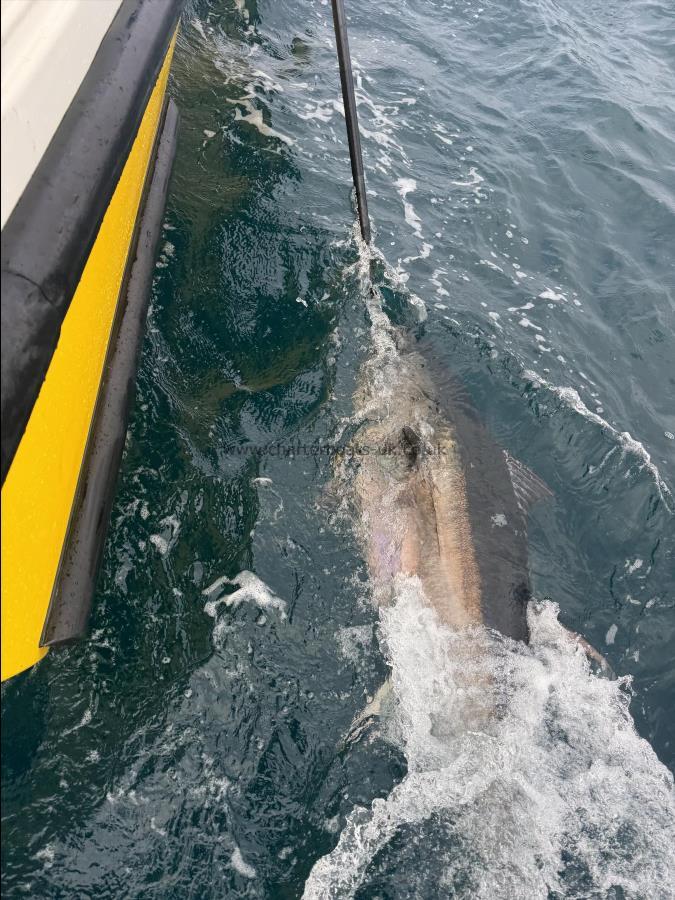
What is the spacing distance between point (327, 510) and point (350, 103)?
3.03m

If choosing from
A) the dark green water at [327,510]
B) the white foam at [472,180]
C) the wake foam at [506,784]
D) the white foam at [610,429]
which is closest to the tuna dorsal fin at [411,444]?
the dark green water at [327,510]

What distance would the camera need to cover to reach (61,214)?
245 cm

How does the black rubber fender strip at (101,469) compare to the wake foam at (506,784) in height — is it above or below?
above

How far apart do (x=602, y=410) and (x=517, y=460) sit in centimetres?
105

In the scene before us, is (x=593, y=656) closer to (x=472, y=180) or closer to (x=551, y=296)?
(x=551, y=296)

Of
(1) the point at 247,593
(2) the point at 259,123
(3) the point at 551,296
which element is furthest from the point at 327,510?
(2) the point at 259,123

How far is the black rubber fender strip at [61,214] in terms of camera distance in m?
A: 2.12

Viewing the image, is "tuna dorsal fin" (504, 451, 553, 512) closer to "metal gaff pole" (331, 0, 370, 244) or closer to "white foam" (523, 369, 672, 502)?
"white foam" (523, 369, 672, 502)

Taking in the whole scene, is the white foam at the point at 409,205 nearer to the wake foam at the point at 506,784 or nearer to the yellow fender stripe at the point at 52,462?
the yellow fender stripe at the point at 52,462

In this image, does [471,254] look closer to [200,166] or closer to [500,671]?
[200,166]

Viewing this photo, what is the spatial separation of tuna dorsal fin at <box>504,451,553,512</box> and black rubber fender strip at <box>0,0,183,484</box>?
3.05 m

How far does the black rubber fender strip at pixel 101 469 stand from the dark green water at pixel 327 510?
195 millimetres

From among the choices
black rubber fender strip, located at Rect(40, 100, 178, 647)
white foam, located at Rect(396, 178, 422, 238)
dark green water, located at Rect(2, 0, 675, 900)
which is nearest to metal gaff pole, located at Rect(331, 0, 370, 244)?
dark green water, located at Rect(2, 0, 675, 900)

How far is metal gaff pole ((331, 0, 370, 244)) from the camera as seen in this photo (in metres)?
4.83
